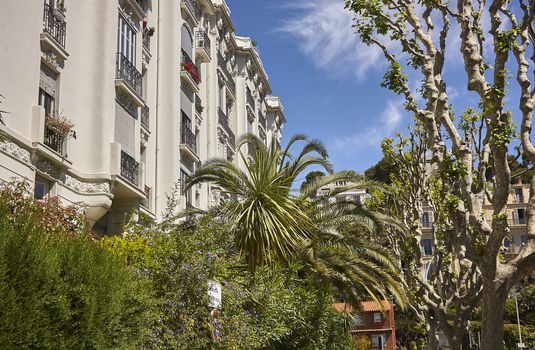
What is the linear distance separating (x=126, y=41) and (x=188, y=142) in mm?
7710

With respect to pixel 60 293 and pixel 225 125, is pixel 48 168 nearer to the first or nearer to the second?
pixel 60 293

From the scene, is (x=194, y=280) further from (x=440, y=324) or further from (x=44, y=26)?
(x=440, y=324)

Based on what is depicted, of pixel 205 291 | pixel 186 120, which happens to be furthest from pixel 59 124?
pixel 186 120

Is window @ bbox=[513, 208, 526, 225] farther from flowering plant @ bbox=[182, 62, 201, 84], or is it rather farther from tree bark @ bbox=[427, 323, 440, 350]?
tree bark @ bbox=[427, 323, 440, 350]

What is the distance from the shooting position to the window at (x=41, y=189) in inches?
681

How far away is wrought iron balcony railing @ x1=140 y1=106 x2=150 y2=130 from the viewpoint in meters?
25.0

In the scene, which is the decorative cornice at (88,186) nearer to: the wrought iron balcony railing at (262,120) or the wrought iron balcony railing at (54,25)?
the wrought iron balcony railing at (54,25)

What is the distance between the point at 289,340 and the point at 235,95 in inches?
1014

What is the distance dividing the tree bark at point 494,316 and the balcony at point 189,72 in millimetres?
19782

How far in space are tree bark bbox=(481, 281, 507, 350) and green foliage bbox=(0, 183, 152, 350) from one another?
6278mm

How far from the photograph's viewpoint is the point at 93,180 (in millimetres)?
19562

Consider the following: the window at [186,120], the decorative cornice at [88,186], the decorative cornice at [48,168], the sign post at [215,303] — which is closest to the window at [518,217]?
Result: the window at [186,120]

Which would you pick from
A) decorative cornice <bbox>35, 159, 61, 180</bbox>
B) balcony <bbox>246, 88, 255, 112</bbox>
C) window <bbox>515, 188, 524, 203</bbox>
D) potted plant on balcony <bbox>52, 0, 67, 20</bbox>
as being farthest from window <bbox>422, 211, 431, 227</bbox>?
decorative cornice <bbox>35, 159, 61, 180</bbox>

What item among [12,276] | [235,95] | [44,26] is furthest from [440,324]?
[235,95]
